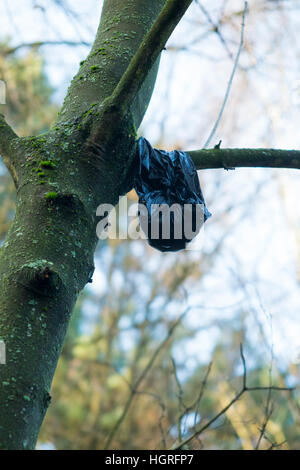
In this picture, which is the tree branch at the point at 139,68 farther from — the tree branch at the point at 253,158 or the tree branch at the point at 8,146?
the tree branch at the point at 253,158

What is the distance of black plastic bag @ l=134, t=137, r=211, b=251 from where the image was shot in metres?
2.01

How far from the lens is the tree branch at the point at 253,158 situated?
1870mm

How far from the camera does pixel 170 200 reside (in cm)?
210

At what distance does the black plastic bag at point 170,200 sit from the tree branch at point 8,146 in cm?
55

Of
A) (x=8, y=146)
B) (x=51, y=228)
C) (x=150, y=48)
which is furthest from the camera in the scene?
(x=8, y=146)

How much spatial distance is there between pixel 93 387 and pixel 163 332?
183 cm

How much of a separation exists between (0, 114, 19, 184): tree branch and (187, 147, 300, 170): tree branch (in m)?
0.80

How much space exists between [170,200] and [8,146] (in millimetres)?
781
